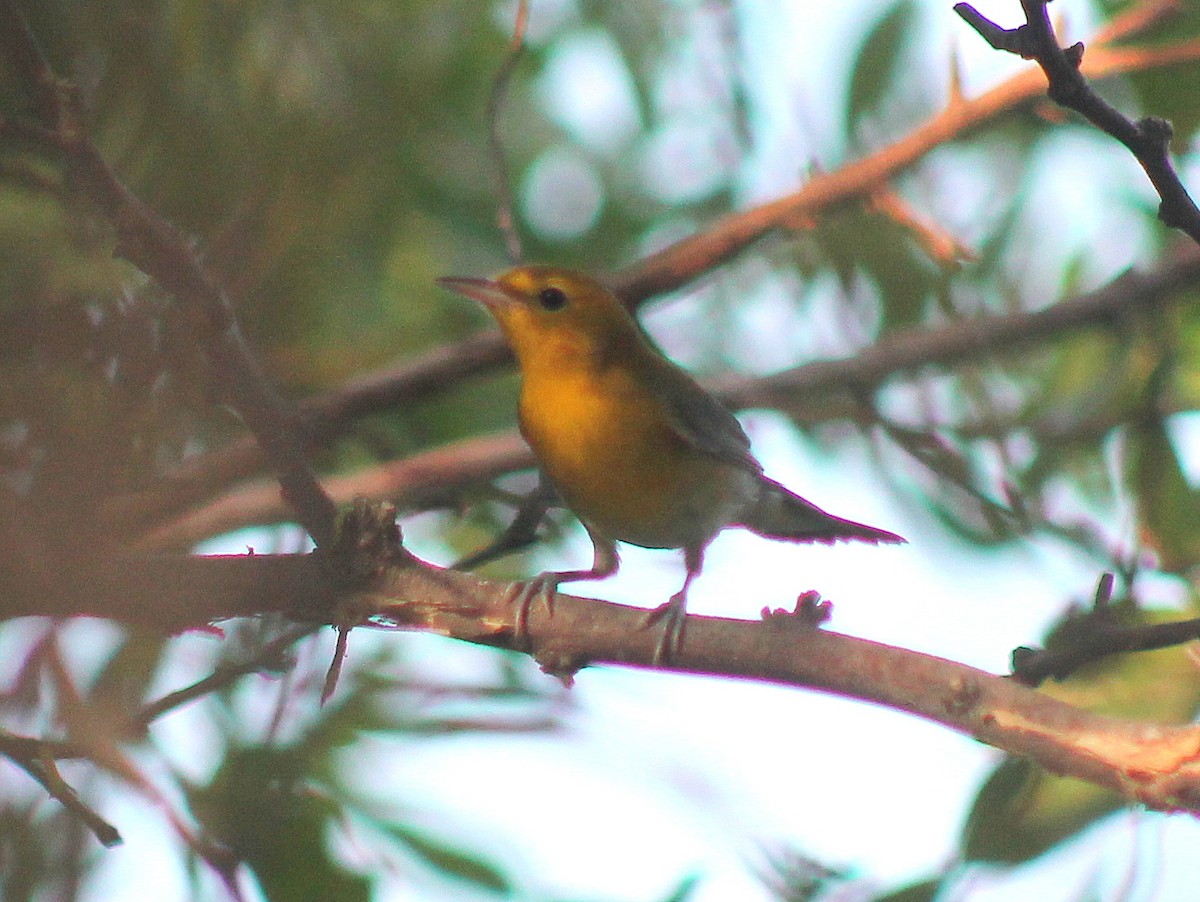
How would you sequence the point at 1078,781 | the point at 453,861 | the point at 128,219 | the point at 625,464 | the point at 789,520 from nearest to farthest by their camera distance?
the point at 128,219
the point at 1078,781
the point at 453,861
the point at 625,464
the point at 789,520

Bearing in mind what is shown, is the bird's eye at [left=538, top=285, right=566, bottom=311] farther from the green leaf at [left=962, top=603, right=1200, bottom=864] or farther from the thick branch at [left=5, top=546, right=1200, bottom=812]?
the green leaf at [left=962, top=603, right=1200, bottom=864]

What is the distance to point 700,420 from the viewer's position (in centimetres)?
386

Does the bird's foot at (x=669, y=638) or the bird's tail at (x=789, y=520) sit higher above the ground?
the bird's foot at (x=669, y=638)

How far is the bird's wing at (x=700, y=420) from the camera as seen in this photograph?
3.84 m

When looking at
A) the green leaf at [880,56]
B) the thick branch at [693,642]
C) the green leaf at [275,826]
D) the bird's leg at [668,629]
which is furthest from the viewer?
the green leaf at [880,56]

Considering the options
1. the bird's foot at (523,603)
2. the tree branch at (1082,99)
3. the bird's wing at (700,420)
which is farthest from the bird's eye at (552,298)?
the tree branch at (1082,99)

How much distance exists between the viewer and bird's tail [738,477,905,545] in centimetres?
402

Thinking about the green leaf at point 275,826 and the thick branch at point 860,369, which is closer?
the green leaf at point 275,826

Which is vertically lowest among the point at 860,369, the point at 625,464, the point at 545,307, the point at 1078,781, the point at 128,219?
the point at 1078,781

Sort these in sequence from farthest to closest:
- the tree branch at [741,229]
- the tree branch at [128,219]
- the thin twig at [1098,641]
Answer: the tree branch at [741,229], the thin twig at [1098,641], the tree branch at [128,219]

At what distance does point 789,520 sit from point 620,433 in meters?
0.67

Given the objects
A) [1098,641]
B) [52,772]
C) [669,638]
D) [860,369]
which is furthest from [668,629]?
[860,369]

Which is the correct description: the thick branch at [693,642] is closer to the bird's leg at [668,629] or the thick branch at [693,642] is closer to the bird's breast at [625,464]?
the bird's leg at [668,629]

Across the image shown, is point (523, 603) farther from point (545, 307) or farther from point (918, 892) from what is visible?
point (545, 307)
